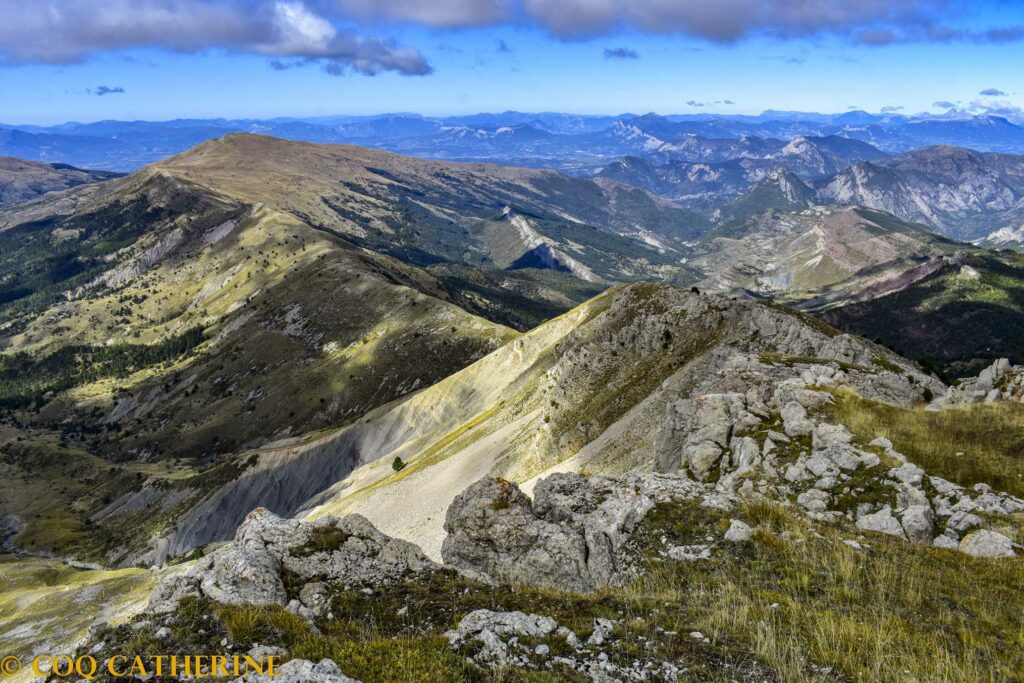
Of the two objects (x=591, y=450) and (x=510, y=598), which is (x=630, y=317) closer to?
(x=591, y=450)

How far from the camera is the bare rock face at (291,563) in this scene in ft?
46.9

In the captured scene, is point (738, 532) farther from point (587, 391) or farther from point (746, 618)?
point (587, 391)

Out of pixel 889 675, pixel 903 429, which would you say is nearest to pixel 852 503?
pixel 903 429

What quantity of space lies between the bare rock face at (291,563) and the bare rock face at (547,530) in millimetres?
3357

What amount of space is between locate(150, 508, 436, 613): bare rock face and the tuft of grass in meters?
21.9

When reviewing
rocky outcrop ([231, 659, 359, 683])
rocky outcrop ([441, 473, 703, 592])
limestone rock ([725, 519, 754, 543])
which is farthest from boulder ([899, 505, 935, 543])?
rocky outcrop ([231, 659, 359, 683])

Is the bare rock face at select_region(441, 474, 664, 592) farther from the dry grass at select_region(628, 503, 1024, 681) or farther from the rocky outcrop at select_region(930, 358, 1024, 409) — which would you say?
the rocky outcrop at select_region(930, 358, 1024, 409)

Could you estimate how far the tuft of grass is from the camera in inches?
882

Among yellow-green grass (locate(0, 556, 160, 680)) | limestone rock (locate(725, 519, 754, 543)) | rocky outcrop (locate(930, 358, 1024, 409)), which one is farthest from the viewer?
yellow-green grass (locate(0, 556, 160, 680))

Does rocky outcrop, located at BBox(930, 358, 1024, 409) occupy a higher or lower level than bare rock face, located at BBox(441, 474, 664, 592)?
higher

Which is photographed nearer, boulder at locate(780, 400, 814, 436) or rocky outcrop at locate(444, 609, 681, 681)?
rocky outcrop at locate(444, 609, 681, 681)

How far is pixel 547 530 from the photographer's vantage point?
853 inches
